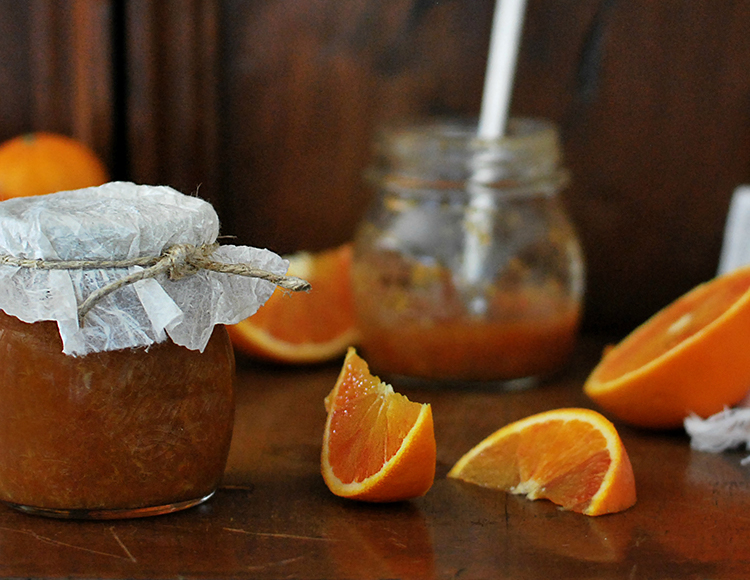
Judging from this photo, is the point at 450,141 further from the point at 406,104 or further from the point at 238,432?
the point at 238,432

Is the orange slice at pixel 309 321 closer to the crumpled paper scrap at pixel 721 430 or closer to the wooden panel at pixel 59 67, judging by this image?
the wooden panel at pixel 59 67

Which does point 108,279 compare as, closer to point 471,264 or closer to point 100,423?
point 100,423

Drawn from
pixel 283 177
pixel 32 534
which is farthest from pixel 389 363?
pixel 32 534

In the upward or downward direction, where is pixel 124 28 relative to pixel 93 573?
upward

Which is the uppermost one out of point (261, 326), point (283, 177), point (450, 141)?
point (450, 141)

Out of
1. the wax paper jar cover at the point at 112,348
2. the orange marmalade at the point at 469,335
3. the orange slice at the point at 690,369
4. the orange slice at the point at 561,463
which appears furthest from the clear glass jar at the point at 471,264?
the wax paper jar cover at the point at 112,348

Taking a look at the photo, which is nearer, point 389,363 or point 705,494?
point 705,494

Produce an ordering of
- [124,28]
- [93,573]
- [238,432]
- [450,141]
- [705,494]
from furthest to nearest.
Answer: [124,28]
[450,141]
[238,432]
[705,494]
[93,573]
